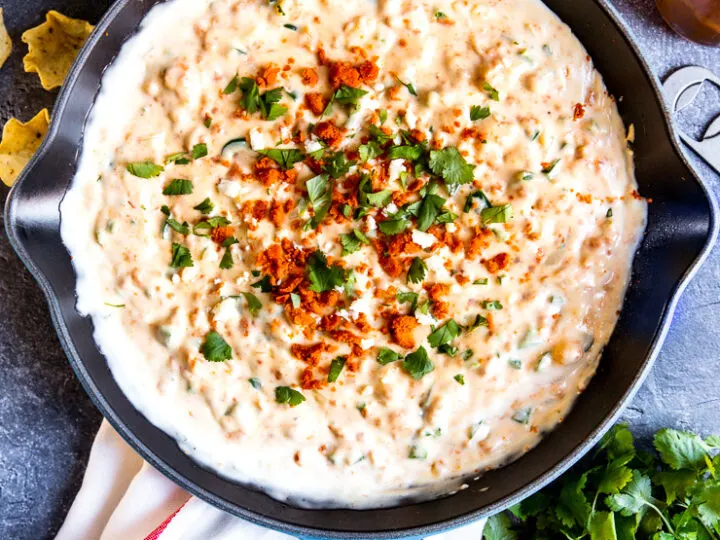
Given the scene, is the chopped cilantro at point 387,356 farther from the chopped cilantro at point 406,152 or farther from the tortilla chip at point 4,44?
the tortilla chip at point 4,44

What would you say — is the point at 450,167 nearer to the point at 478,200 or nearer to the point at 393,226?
the point at 478,200

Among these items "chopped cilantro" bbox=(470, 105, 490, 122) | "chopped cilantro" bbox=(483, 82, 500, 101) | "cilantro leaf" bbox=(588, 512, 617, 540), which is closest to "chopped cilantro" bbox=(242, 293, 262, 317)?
"chopped cilantro" bbox=(470, 105, 490, 122)

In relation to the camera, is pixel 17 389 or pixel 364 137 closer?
pixel 364 137

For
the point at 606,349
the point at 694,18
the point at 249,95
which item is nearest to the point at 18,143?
the point at 249,95

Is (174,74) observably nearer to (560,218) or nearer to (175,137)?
(175,137)

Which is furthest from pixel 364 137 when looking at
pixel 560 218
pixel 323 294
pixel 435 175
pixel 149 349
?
pixel 149 349

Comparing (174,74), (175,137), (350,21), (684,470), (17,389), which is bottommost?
(17,389)

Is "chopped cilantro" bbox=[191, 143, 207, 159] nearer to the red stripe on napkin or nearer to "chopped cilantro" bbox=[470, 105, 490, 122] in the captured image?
"chopped cilantro" bbox=[470, 105, 490, 122]
